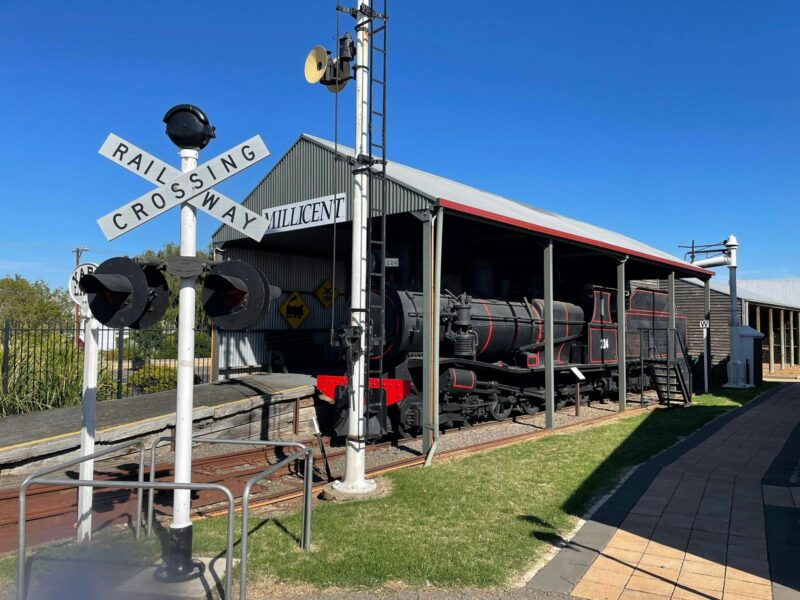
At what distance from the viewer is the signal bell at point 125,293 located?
4.06 m

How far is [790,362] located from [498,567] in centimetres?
4089

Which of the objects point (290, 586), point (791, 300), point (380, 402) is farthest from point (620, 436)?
point (791, 300)

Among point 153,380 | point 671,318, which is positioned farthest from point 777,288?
point 153,380

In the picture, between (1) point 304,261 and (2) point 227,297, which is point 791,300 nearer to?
(1) point 304,261

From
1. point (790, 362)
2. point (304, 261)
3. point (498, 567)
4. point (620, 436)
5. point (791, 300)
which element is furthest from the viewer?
point (791, 300)

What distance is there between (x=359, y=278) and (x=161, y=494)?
3616mm

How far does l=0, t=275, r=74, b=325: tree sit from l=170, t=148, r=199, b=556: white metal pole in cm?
3052

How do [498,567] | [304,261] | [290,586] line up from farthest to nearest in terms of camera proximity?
[304,261]
[498,567]
[290,586]

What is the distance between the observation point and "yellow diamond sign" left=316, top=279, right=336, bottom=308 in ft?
53.4

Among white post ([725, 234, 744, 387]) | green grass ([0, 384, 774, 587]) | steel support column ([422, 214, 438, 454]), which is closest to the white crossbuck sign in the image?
green grass ([0, 384, 774, 587])

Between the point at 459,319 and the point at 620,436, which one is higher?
the point at 459,319

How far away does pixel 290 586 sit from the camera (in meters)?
4.38

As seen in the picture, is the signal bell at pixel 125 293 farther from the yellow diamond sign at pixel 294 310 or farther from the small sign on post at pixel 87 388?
the yellow diamond sign at pixel 294 310

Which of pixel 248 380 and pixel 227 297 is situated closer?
pixel 227 297
